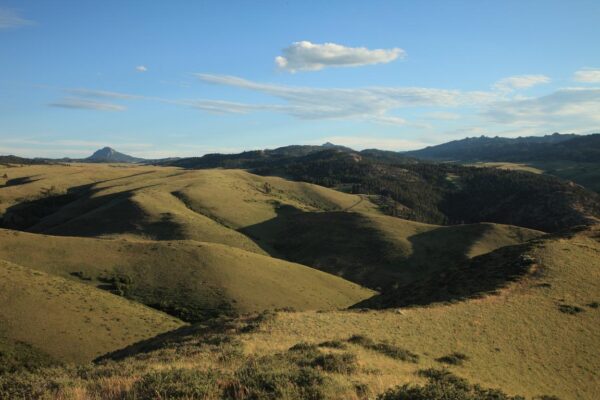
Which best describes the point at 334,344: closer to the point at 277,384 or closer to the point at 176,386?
the point at 277,384

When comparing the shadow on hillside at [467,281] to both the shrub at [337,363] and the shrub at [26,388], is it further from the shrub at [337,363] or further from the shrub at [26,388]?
the shrub at [26,388]

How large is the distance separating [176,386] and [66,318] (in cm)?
4182

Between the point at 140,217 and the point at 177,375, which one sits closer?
the point at 177,375

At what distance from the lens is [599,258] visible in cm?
4534

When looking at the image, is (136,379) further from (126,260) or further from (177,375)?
(126,260)

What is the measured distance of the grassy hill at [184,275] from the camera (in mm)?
61219

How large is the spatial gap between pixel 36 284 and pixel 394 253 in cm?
7530

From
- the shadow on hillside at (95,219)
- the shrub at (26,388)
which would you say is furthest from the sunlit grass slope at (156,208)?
the shrub at (26,388)

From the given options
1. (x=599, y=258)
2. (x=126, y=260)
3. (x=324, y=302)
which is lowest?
(x=324, y=302)

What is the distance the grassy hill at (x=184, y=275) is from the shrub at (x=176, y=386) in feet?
147

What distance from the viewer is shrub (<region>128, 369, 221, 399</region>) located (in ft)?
39.6

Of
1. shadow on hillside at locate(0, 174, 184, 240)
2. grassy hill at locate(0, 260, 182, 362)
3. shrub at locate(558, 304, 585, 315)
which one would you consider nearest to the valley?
shrub at locate(558, 304, 585, 315)

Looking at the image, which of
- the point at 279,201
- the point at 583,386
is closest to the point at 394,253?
the point at 279,201

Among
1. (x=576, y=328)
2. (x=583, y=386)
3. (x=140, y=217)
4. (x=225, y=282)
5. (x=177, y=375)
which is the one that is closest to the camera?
(x=177, y=375)
